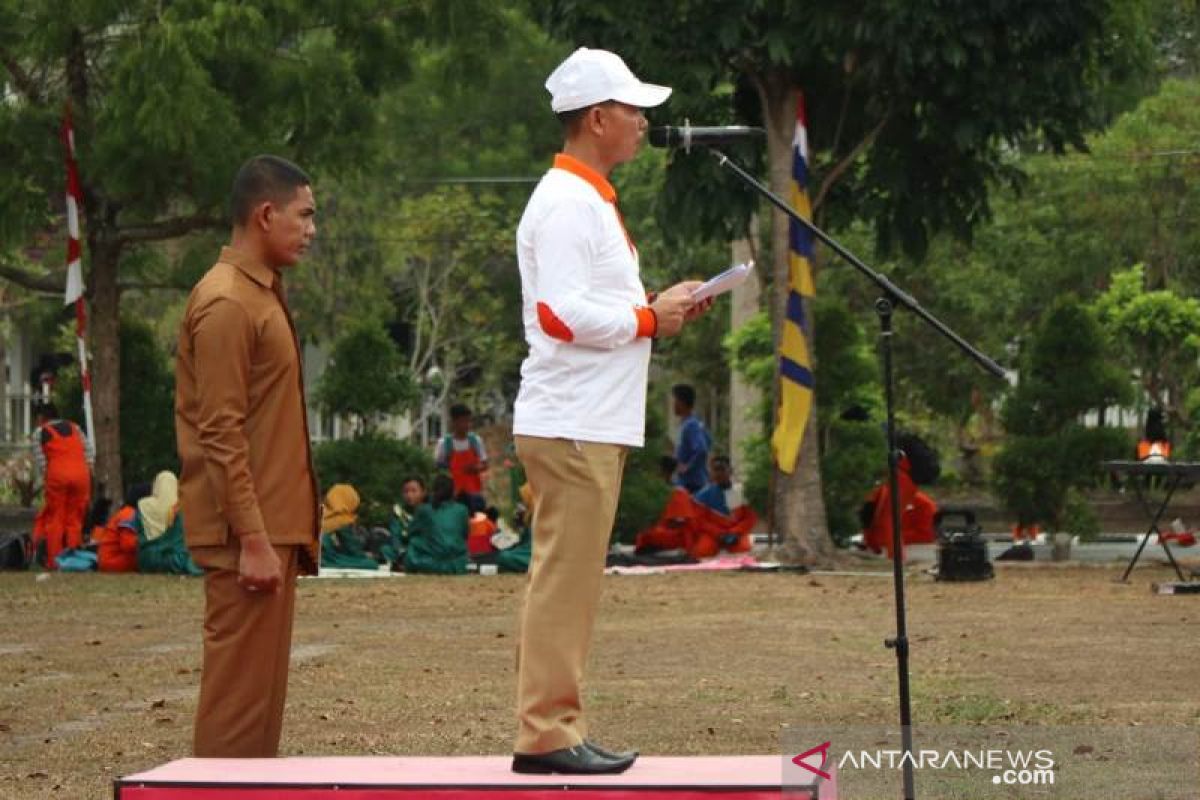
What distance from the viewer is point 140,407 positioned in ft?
81.9

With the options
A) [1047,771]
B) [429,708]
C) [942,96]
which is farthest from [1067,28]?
[1047,771]

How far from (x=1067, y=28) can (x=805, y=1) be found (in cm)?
223

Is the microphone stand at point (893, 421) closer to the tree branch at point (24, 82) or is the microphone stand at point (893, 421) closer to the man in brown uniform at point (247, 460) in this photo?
the man in brown uniform at point (247, 460)

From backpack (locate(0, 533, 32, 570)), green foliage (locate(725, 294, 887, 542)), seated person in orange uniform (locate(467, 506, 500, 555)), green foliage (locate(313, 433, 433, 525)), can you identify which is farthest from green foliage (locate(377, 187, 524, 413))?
backpack (locate(0, 533, 32, 570))

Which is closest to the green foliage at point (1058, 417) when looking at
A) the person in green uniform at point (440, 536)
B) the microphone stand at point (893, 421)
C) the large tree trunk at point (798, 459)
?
the large tree trunk at point (798, 459)

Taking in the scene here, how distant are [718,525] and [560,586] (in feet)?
55.4

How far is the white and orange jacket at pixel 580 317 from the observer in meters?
7.09

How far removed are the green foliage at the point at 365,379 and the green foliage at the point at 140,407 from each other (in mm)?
1569

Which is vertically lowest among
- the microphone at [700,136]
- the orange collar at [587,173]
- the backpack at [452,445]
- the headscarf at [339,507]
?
the headscarf at [339,507]

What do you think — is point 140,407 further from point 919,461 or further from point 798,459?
point 919,461

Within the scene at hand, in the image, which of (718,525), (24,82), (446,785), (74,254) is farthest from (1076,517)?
(446,785)

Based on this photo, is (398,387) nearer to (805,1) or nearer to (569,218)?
(805,1)

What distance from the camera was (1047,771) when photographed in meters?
8.81

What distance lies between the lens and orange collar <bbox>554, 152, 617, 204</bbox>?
23.7ft
